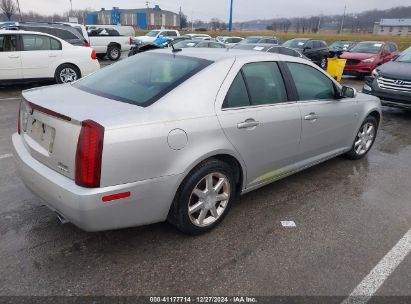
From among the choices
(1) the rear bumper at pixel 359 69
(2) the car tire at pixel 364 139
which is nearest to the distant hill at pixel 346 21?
(1) the rear bumper at pixel 359 69

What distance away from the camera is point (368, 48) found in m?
15.2

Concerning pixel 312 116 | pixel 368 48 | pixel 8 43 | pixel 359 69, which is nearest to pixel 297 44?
pixel 368 48

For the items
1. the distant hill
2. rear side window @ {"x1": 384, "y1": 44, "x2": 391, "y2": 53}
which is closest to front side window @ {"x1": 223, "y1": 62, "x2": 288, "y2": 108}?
rear side window @ {"x1": 384, "y1": 44, "x2": 391, "y2": 53}

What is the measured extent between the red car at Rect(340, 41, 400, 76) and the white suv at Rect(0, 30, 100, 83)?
400 inches

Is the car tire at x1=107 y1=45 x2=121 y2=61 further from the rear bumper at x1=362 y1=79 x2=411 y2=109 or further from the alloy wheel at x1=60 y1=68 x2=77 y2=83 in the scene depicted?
the rear bumper at x1=362 y1=79 x2=411 y2=109

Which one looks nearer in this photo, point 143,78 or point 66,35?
point 143,78

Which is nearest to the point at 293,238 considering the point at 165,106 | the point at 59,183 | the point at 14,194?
the point at 165,106

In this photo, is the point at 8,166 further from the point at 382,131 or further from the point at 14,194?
the point at 382,131

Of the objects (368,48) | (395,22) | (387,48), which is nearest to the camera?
(368,48)

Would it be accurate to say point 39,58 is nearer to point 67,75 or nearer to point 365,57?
point 67,75

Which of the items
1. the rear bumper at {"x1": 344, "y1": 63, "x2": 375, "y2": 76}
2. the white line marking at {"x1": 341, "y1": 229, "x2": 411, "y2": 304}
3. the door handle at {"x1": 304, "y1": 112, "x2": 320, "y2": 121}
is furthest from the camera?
the rear bumper at {"x1": 344, "y1": 63, "x2": 375, "y2": 76}

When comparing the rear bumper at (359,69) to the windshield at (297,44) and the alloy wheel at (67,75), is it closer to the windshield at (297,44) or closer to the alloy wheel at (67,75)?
the windshield at (297,44)

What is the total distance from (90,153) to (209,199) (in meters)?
1.16

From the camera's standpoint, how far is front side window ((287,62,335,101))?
12.5 feet
